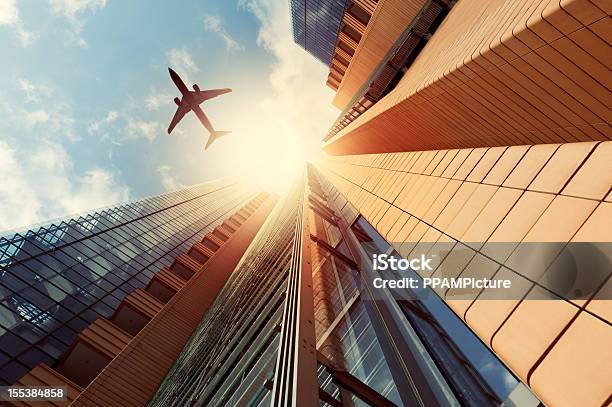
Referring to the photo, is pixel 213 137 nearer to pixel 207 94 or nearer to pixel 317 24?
pixel 207 94

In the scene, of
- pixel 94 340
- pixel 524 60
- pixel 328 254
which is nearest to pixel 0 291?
pixel 94 340

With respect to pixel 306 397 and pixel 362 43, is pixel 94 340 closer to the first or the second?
pixel 306 397

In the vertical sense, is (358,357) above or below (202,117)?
above

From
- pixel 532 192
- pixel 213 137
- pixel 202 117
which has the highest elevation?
pixel 532 192

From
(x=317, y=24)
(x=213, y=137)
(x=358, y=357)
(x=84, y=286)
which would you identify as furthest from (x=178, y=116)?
(x=358, y=357)

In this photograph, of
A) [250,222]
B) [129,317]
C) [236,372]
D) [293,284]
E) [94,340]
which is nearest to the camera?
[293,284]

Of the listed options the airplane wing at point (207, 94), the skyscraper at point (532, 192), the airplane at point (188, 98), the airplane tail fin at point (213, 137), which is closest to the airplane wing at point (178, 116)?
the airplane at point (188, 98)

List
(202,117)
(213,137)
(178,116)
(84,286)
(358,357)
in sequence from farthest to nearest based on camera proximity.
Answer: (213,137), (202,117), (178,116), (84,286), (358,357)
